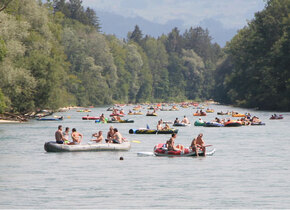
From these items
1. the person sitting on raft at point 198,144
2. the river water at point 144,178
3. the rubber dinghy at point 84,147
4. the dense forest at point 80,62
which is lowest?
the river water at point 144,178

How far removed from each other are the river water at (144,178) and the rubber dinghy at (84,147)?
47cm

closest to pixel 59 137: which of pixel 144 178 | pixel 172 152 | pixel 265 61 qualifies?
pixel 172 152

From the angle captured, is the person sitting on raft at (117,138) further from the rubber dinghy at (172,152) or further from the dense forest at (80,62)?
the dense forest at (80,62)

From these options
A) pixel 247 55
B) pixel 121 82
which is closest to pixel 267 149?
pixel 247 55

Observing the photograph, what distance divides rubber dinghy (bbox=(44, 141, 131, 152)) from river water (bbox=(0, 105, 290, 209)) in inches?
18.5

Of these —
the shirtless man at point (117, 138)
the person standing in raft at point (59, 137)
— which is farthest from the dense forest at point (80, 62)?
the shirtless man at point (117, 138)

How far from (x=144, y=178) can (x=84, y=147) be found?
43.5 ft

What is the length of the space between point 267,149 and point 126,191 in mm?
22555

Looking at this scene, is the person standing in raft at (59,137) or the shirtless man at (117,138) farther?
the shirtless man at (117,138)

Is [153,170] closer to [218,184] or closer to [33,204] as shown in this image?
[218,184]

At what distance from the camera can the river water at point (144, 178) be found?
27.8m

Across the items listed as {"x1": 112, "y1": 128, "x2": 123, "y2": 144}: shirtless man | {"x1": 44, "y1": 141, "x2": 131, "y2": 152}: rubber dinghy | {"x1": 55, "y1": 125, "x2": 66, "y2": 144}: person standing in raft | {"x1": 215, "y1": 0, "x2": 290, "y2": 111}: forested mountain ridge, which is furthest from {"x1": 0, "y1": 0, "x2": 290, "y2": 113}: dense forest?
{"x1": 112, "y1": 128, "x2": 123, "y2": 144}: shirtless man

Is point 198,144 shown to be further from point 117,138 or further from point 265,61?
point 265,61

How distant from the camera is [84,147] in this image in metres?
46.8
